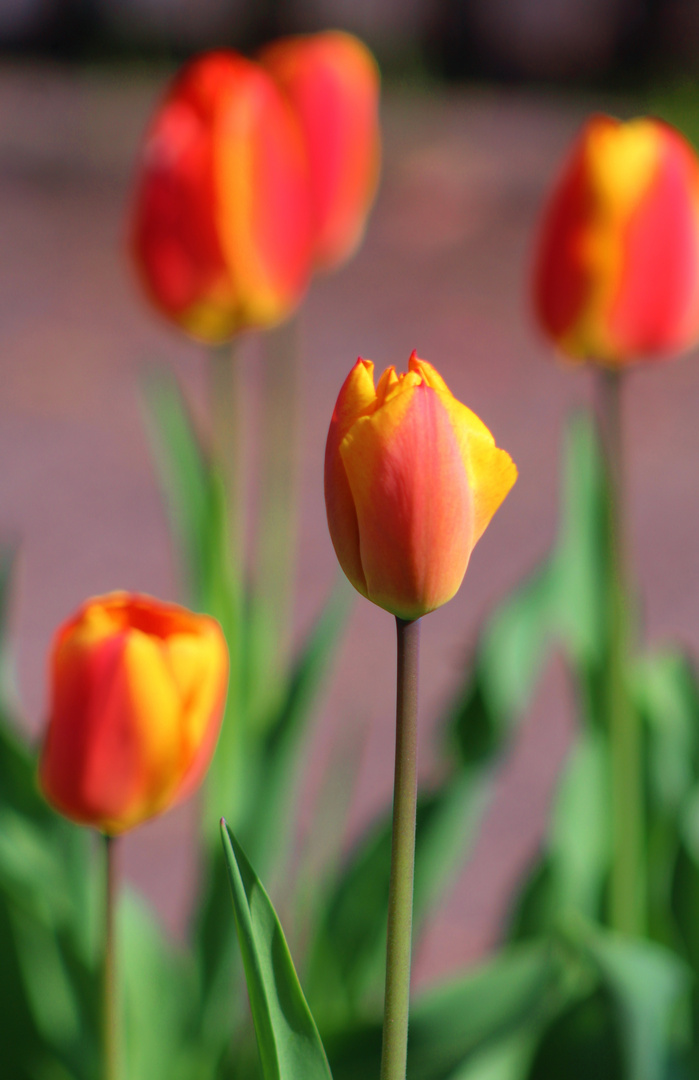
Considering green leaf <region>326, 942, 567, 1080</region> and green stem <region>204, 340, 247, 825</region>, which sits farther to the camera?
green stem <region>204, 340, 247, 825</region>

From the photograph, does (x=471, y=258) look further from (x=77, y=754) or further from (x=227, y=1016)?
(x=77, y=754)

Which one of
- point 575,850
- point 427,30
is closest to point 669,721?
point 575,850

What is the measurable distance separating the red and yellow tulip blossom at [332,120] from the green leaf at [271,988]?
0.51 m

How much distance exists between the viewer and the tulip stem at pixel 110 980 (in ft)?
1.26

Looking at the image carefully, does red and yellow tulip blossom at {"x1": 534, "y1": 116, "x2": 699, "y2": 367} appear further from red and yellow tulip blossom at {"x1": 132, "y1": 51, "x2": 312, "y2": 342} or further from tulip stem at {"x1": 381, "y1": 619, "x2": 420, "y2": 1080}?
tulip stem at {"x1": 381, "y1": 619, "x2": 420, "y2": 1080}

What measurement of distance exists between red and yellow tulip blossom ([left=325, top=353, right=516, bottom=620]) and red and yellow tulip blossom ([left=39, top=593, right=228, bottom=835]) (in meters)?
0.14

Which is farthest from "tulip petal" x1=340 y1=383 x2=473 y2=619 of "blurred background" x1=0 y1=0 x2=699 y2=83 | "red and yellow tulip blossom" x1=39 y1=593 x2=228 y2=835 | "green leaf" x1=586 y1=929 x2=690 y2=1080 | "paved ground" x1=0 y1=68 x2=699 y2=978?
"blurred background" x1=0 y1=0 x2=699 y2=83

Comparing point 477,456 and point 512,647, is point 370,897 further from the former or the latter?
point 477,456

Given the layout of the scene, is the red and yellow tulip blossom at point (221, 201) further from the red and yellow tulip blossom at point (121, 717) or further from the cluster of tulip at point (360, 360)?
the red and yellow tulip blossom at point (121, 717)

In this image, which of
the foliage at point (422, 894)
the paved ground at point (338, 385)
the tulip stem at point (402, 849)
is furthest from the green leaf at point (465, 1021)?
the paved ground at point (338, 385)

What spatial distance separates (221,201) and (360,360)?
0.41 meters

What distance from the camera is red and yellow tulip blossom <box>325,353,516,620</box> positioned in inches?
11.0

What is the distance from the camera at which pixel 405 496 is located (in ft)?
0.93

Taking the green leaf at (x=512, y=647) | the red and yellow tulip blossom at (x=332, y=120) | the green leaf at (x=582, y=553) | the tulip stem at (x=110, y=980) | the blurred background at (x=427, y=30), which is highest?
the blurred background at (x=427, y=30)
